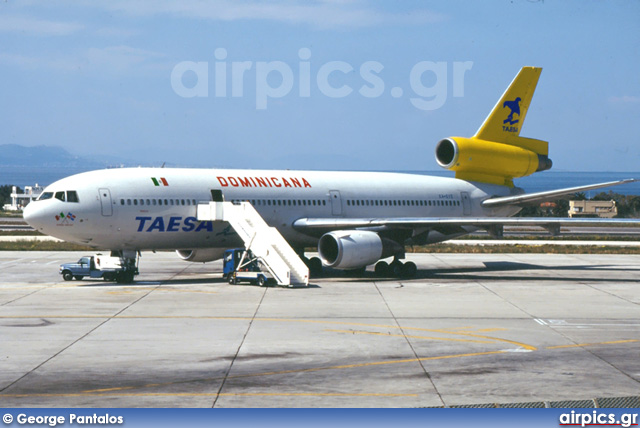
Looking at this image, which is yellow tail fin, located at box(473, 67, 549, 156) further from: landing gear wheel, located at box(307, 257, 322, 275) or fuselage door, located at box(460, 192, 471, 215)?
landing gear wheel, located at box(307, 257, 322, 275)

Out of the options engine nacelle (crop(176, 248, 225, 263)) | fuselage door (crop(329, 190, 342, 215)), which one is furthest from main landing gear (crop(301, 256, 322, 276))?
engine nacelle (crop(176, 248, 225, 263))

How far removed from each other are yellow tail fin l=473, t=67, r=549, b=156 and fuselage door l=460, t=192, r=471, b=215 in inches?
119

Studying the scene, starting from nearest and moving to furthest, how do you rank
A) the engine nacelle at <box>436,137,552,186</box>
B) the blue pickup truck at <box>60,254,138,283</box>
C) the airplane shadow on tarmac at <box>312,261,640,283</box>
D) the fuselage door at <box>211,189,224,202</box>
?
the blue pickup truck at <box>60,254,138,283</box> < the fuselage door at <box>211,189,224,202</box> < the airplane shadow on tarmac at <box>312,261,640,283</box> < the engine nacelle at <box>436,137,552,186</box>

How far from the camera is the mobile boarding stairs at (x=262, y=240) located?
107 feet

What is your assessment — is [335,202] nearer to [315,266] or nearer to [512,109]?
[315,266]

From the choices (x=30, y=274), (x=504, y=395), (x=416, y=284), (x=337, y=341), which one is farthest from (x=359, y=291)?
(x=504, y=395)

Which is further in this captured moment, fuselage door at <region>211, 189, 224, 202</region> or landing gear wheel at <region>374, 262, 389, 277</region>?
landing gear wheel at <region>374, 262, 389, 277</region>

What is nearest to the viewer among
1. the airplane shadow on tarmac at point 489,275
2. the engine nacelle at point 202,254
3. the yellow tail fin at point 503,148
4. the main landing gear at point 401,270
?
the airplane shadow on tarmac at point 489,275

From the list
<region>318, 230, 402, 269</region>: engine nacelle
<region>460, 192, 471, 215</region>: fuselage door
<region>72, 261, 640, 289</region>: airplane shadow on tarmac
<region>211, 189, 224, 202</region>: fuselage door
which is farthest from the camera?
<region>460, 192, 471, 215</region>: fuselage door

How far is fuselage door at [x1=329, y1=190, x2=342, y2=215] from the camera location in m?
39.3

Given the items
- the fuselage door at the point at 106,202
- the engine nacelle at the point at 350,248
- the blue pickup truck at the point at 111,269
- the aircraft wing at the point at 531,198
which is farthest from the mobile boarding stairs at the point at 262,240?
the aircraft wing at the point at 531,198

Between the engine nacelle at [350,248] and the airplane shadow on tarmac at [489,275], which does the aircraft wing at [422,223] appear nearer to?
the engine nacelle at [350,248]

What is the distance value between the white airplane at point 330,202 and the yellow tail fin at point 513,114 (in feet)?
0.17

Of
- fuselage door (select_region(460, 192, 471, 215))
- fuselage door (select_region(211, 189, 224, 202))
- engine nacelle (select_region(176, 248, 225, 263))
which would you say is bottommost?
engine nacelle (select_region(176, 248, 225, 263))
